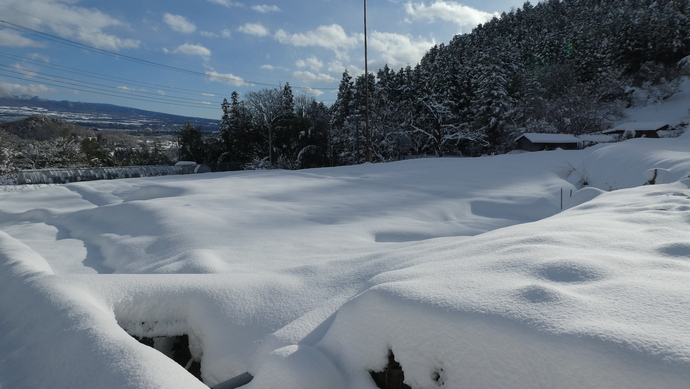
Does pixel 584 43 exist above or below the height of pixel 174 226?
above

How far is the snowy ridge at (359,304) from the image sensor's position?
1.19 m

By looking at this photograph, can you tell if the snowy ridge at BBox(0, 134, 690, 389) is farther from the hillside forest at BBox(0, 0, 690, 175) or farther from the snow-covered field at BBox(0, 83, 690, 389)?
the hillside forest at BBox(0, 0, 690, 175)

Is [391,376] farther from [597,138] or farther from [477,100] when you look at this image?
[477,100]

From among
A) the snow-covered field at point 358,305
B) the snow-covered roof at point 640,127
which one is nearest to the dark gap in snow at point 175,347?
the snow-covered field at point 358,305

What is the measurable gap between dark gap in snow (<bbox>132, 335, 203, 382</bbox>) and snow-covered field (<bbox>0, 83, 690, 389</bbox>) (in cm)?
5

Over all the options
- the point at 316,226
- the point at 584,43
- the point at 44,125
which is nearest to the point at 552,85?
the point at 584,43

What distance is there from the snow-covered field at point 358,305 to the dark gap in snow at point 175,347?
55 millimetres

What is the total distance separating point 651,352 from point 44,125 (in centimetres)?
4943

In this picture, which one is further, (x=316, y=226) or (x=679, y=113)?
(x=679, y=113)

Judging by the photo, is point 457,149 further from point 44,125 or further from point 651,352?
point 44,125

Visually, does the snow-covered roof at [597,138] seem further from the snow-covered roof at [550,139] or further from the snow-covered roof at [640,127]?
the snow-covered roof at [640,127]

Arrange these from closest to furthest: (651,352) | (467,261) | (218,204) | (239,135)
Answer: (651,352) → (467,261) → (218,204) → (239,135)

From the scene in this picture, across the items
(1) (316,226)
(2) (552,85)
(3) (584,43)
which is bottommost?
(1) (316,226)

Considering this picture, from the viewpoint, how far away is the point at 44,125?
38594mm
